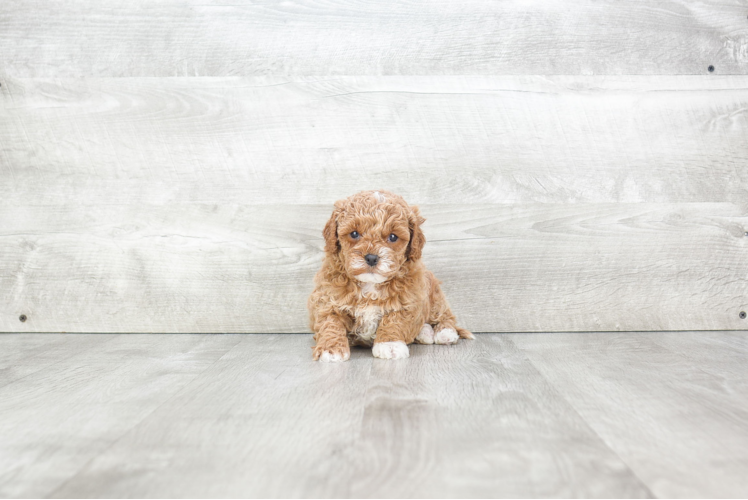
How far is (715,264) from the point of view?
6.13 feet

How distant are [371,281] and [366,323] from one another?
140mm

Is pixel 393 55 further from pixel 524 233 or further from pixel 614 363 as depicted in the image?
pixel 614 363

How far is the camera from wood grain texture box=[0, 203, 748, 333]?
185cm

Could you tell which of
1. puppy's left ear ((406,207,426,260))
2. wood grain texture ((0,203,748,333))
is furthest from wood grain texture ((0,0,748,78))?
puppy's left ear ((406,207,426,260))

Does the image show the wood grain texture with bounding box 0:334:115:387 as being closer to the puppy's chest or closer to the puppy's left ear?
the puppy's chest

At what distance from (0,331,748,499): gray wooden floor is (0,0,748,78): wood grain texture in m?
0.90

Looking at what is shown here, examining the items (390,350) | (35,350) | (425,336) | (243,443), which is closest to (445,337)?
(425,336)

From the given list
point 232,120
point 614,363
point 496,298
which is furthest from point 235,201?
point 614,363

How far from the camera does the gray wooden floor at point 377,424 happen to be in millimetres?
755

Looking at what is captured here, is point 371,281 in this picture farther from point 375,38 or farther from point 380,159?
point 375,38

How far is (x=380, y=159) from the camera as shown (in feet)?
6.07

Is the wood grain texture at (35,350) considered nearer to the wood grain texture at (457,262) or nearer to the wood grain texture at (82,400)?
the wood grain texture at (82,400)

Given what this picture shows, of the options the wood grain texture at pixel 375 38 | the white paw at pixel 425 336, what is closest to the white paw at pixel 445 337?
the white paw at pixel 425 336

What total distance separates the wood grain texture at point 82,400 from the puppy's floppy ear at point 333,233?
0.40 metres
